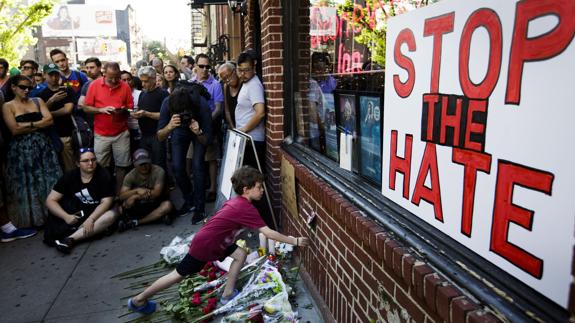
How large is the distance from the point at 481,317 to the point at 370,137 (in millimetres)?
1405

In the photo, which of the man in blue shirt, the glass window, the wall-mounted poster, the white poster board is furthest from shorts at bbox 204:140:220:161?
the wall-mounted poster

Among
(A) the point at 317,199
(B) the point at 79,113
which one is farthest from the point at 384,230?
(B) the point at 79,113

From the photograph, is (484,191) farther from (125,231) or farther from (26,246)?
(26,246)

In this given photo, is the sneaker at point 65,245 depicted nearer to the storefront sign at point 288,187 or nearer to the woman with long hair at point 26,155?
the woman with long hair at point 26,155

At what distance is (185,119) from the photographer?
5023 millimetres

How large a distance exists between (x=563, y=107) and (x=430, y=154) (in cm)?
69

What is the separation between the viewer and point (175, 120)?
5.02 metres

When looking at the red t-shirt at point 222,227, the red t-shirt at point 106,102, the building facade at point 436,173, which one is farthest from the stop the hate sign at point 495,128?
the red t-shirt at point 106,102

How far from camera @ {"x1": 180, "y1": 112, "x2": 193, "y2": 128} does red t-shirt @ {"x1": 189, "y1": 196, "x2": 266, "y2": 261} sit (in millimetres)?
2033

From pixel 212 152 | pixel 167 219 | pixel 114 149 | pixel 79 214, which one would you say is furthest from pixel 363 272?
pixel 114 149

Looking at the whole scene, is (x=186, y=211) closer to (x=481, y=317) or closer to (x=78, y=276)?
(x=78, y=276)

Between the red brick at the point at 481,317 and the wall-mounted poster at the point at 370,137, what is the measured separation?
3.78ft

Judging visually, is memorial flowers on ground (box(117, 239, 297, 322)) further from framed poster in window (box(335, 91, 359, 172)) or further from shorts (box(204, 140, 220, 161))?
shorts (box(204, 140, 220, 161))

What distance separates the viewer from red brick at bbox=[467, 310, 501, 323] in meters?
1.40
